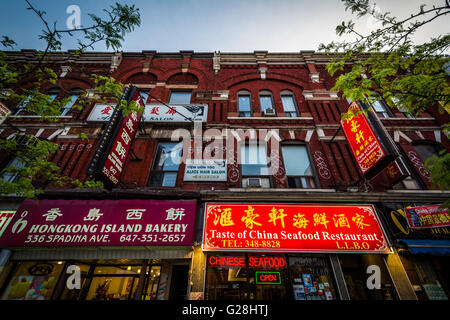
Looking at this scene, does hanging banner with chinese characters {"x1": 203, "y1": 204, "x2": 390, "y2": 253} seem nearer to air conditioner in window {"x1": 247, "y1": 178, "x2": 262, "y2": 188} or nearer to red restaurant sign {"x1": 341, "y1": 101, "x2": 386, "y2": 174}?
air conditioner in window {"x1": 247, "y1": 178, "x2": 262, "y2": 188}

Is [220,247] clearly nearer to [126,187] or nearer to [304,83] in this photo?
[126,187]

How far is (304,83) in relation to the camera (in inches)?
427

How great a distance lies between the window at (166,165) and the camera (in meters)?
7.87

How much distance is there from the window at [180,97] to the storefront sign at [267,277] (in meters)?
8.89

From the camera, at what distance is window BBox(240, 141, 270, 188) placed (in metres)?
7.91

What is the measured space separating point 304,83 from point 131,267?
12.5 meters

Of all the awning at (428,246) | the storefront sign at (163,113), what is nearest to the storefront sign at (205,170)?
the storefront sign at (163,113)

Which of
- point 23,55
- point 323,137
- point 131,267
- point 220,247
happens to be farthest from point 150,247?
point 23,55

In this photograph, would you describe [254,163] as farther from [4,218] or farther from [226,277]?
[4,218]

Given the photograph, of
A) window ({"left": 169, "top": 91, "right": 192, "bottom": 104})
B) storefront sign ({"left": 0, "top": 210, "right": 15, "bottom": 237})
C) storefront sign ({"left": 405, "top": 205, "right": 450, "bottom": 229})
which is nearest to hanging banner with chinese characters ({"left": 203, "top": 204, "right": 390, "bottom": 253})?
storefront sign ({"left": 405, "top": 205, "right": 450, "bottom": 229})

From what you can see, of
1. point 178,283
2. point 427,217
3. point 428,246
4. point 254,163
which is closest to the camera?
point 428,246

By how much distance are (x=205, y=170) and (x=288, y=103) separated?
632 centimetres

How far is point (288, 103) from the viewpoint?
10.4 metres

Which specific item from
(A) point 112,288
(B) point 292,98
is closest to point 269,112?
(B) point 292,98
